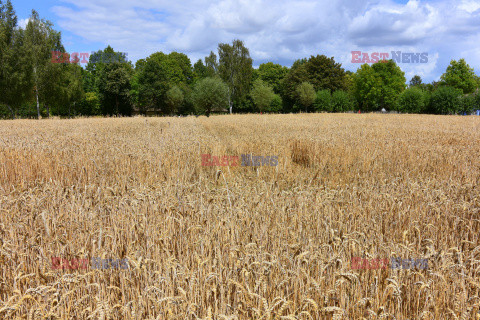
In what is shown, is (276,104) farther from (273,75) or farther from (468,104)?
(468,104)

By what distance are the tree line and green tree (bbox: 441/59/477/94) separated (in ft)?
0.71

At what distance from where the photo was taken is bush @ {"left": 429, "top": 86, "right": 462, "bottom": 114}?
50188 millimetres

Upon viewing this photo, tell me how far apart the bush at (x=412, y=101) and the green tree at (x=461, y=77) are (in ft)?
62.4

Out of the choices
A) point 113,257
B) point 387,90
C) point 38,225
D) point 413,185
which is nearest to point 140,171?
point 38,225

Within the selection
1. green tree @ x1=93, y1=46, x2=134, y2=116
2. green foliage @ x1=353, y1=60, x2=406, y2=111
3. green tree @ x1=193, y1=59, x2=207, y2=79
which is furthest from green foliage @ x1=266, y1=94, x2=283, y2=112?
green tree @ x1=93, y1=46, x2=134, y2=116

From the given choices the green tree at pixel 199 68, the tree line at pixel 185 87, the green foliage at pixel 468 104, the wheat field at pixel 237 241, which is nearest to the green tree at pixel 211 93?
the tree line at pixel 185 87

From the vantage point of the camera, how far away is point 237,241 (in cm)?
262

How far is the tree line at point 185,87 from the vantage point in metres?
39.4

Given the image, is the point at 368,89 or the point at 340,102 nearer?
the point at 340,102

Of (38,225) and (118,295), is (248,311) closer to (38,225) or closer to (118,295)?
(118,295)

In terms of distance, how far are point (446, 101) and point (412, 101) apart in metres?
5.60

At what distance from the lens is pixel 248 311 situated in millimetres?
1870

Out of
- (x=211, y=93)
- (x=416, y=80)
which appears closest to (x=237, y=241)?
(x=211, y=93)

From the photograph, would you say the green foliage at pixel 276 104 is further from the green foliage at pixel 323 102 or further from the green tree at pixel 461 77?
the green tree at pixel 461 77
